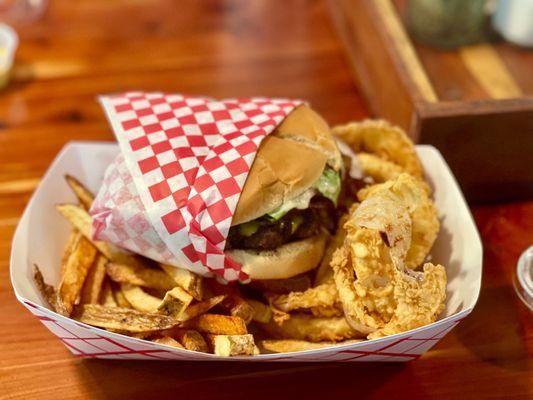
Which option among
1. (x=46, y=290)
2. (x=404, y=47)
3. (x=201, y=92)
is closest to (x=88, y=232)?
(x=46, y=290)

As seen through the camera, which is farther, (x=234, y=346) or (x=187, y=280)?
(x=187, y=280)

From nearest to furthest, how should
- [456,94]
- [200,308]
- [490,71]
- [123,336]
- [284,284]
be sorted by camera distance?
[123,336]
[200,308]
[284,284]
[456,94]
[490,71]

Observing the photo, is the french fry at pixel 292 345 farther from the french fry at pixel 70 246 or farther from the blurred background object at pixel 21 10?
the blurred background object at pixel 21 10

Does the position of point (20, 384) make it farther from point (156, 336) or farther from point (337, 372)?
point (337, 372)

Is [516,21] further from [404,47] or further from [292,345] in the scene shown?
[292,345]

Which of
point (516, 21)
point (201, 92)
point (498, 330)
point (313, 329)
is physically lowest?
point (498, 330)

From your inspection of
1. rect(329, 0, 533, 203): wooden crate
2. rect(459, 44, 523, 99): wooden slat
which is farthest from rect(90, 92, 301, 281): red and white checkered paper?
rect(459, 44, 523, 99): wooden slat

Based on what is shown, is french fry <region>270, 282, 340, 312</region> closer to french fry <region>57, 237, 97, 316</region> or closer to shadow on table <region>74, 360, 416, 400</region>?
shadow on table <region>74, 360, 416, 400</region>
